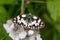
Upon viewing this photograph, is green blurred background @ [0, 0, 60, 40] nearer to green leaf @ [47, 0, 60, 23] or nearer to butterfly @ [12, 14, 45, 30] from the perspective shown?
green leaf @ [47, 0, 60, 23]

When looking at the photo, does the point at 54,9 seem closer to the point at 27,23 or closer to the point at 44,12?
the point at 44,12

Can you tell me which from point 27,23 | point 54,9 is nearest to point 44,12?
point 54,9

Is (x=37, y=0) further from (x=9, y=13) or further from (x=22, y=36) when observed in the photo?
(x=22, y=36)

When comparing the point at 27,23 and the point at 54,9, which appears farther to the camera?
the point at 54,9

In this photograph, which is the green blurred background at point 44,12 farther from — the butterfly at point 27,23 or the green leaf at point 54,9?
the butterfly at point 27,23

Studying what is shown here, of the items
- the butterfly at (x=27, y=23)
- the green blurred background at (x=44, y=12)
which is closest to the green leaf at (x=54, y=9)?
the green blurred background at (x=44, y=12)

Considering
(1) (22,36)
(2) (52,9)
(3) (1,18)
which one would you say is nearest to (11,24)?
(1) (22,36)

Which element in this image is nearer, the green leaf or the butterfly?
the butterfly

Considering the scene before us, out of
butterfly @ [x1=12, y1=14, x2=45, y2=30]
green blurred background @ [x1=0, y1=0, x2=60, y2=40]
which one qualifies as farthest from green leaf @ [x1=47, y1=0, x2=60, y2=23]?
butterfly @ [x1=12, y1=14, x2=45, y2=30]
